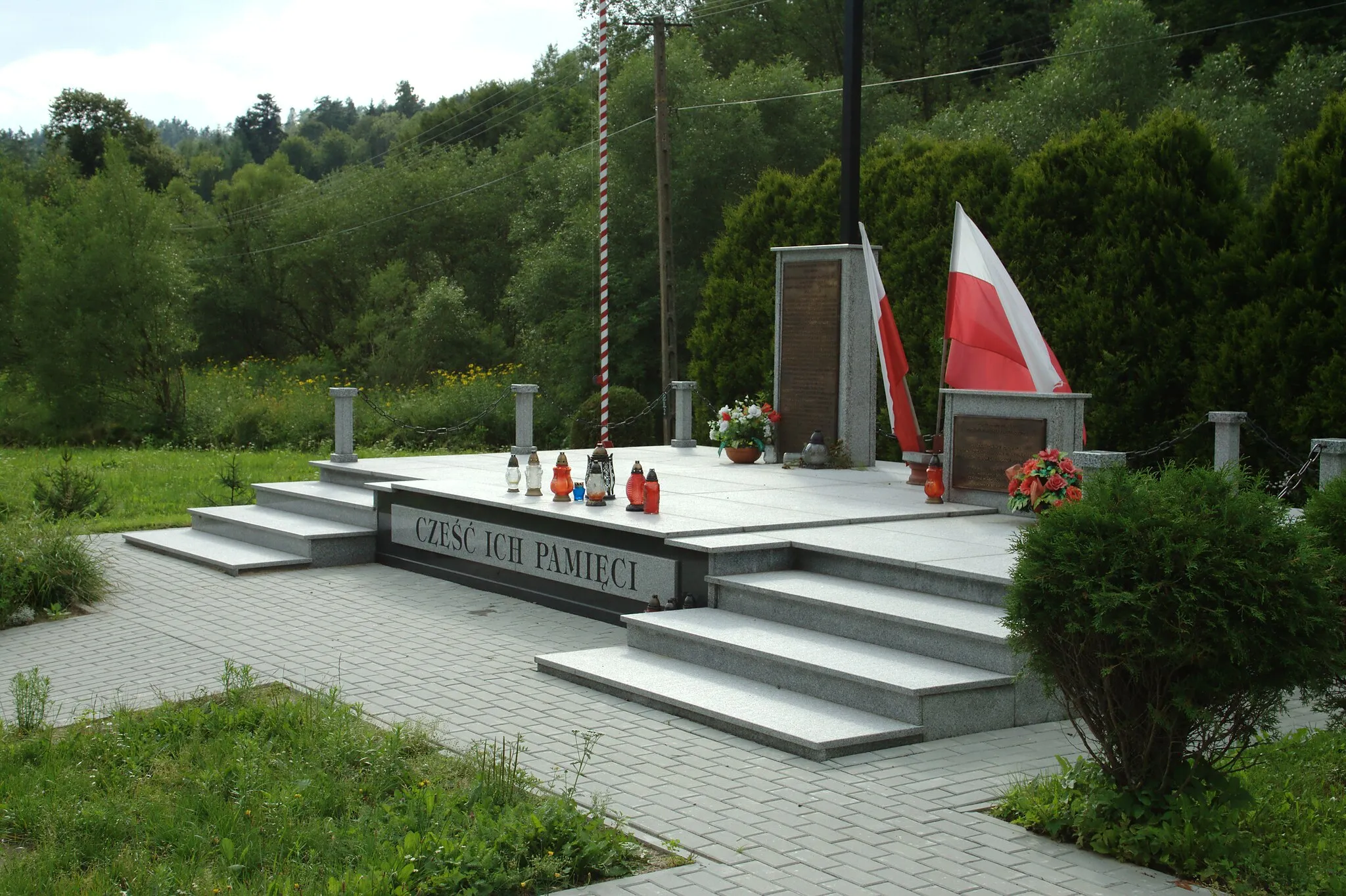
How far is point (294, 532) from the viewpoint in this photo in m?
12.9

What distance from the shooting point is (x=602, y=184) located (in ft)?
51.4

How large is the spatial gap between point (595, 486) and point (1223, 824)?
647cm

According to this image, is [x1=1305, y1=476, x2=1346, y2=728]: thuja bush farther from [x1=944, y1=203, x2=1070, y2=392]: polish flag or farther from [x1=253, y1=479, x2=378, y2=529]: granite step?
[x1=253, y1=479, x2=378, y2=529]: granite step

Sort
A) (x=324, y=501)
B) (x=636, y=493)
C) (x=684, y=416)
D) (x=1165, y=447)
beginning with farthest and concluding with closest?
(x=684, y=416), (x=324, y=501), (x=1165, y=447), (x=636, y=493)

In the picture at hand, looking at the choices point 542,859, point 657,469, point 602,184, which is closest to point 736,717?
point 542,859

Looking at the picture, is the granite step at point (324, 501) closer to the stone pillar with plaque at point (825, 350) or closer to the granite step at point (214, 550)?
the granite step at point (214, 550)

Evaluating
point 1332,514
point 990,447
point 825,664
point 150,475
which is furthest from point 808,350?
point 150,475

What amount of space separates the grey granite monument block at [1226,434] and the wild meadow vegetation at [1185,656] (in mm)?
6203

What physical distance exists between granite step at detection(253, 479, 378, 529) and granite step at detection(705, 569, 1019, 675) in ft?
18.2

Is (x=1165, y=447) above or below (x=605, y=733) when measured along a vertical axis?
above

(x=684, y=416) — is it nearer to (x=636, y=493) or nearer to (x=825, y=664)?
(x=636, y=493)

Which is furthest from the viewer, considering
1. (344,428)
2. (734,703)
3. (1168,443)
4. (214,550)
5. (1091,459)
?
(344,428)

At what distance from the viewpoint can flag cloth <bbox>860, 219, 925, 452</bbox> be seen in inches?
496

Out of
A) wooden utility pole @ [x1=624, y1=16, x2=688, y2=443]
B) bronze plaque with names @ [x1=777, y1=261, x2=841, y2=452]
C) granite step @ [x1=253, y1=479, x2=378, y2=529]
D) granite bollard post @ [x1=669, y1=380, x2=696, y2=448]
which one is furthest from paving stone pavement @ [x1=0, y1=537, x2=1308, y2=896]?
wooden utility pole @ [x1=624, y1=16, x2=688, y2=443]
